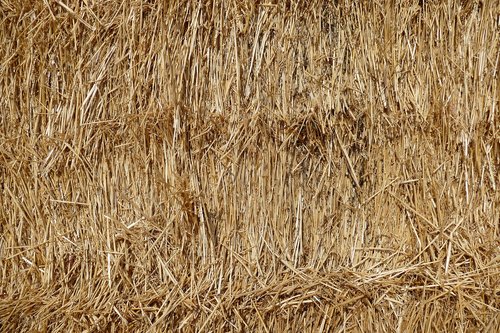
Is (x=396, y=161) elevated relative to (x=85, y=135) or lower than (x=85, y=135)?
lower

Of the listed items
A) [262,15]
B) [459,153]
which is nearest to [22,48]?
[262,15]

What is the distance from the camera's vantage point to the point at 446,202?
1.28m

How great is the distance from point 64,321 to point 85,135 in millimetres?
413

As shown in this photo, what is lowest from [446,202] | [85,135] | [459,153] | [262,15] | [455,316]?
[455,316]

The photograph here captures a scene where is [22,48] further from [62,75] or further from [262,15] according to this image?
[262,15]

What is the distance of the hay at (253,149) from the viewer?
1.27 meters

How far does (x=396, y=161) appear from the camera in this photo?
1292mm

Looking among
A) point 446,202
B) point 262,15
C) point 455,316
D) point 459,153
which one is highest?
point 262,15

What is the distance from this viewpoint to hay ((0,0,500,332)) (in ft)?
4.16

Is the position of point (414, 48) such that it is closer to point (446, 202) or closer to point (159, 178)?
point (446, 202)

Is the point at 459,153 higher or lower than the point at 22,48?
lower

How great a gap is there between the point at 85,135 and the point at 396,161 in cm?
71

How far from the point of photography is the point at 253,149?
4.19 feet

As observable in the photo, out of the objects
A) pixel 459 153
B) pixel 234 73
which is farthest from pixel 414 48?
pixel 234 73
